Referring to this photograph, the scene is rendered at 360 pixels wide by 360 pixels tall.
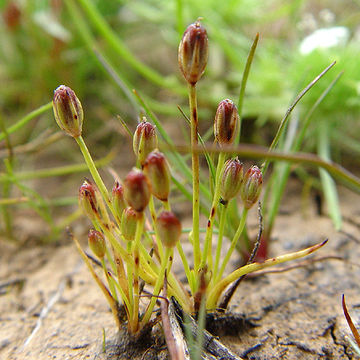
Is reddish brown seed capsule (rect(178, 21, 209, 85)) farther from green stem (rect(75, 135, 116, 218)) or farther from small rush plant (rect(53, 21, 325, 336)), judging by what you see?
green stem (rect(75, 135, 116, 218))

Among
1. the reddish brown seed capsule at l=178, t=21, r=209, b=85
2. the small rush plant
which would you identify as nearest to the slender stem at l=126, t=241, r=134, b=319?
the small rush plant

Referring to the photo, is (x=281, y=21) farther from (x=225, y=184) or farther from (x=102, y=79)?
(x=225, y=184)

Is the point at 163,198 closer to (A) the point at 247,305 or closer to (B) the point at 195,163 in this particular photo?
(B) the point at 195,163

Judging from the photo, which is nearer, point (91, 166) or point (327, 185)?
point (91, 166)

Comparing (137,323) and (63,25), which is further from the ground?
(63,25)

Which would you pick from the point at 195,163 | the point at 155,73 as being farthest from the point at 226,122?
the point at 155,73

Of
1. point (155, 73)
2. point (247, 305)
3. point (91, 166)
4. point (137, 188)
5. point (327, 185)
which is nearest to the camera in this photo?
point (137, 188)

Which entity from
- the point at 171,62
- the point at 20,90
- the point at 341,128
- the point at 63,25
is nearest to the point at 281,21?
the point at 171,62

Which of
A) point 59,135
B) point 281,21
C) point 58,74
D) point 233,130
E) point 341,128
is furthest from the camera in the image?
point 281,21
